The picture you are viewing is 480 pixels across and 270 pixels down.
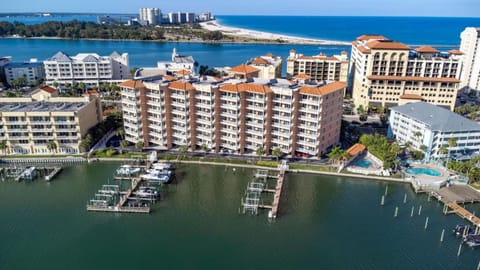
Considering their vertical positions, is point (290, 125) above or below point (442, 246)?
above

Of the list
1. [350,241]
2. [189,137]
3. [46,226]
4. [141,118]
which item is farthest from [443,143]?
[46,226]

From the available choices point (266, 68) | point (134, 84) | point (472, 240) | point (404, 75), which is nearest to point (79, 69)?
point (266, 68)

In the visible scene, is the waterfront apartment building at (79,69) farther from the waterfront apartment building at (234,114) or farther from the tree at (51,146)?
the tree at (51,146)

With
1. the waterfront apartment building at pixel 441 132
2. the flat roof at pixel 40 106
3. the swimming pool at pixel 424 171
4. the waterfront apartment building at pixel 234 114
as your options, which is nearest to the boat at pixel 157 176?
the waterfront apartment building at pixel 234 114

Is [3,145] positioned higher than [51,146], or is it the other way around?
[3,145]

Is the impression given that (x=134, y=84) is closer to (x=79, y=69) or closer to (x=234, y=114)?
(x=234, y=114)

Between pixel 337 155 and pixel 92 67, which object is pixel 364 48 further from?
pixel 92 67

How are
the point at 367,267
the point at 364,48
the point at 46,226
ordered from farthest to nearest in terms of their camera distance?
the point at 364,48 → the point at 46,226 → the point at 367,267
